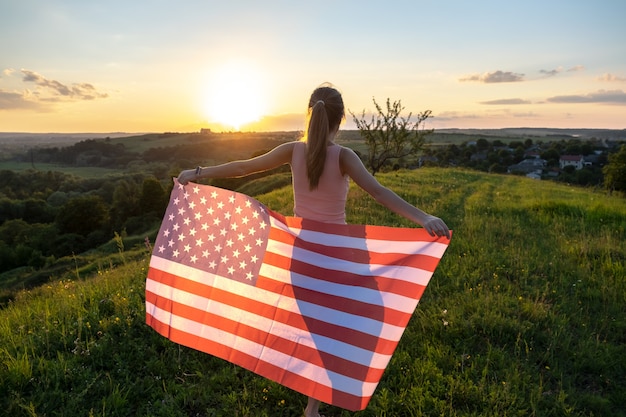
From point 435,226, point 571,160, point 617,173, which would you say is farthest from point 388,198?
point 571,160

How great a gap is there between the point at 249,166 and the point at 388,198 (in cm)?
151

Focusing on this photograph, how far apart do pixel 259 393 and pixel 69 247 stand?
2467 inches

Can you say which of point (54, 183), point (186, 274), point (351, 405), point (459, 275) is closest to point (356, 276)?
point (351, 405)

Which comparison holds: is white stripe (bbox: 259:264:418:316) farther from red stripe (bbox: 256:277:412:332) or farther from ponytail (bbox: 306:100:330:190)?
ponytail (bbox: 306:100:330:190)

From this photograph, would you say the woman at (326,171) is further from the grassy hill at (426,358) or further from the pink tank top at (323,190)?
the grassy hill at (426,358)

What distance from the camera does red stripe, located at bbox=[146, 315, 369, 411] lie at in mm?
3746

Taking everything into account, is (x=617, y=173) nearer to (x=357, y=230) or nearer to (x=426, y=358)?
(x=426, y=358)

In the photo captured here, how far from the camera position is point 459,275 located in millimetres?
7383

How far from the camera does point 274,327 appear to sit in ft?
13.9

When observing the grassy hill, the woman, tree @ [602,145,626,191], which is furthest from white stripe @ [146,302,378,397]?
tree @ [602,145,626,191]

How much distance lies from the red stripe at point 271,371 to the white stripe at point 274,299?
0.60m

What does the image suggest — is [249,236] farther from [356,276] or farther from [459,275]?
[459,275]

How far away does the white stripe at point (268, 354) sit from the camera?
3748 millimetres

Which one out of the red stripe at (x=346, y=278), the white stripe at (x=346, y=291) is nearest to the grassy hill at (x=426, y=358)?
the white stripe at (x=346, y=291)
